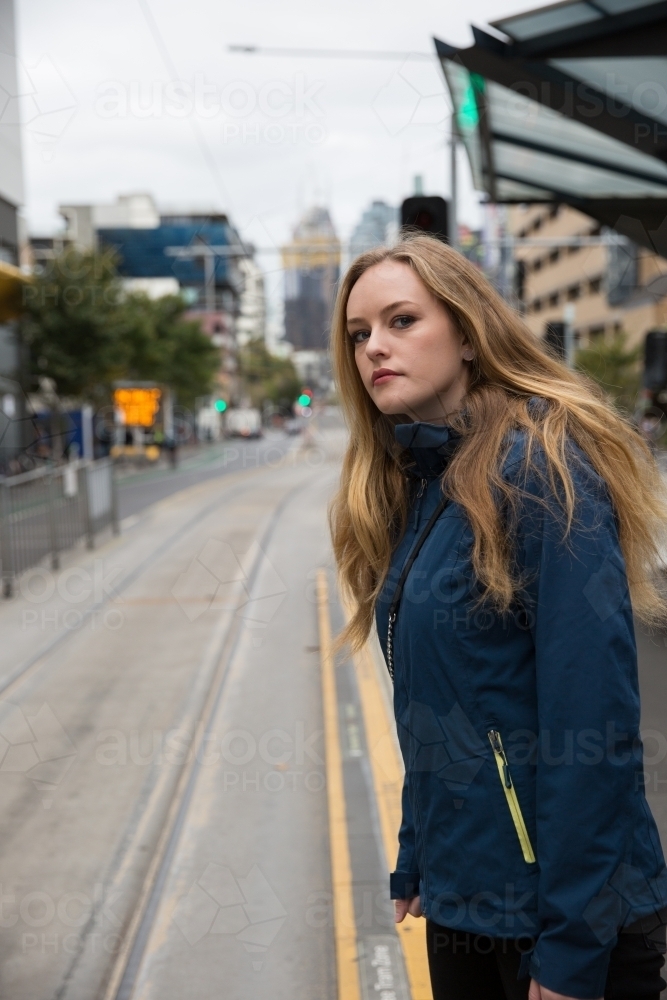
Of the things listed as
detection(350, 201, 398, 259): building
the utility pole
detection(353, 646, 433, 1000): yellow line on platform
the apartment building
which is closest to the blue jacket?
detection(353, 646, 433, 1000): yellow line on platform

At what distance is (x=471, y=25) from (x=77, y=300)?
21.7m

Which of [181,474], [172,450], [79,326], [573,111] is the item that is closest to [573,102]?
[573,111]

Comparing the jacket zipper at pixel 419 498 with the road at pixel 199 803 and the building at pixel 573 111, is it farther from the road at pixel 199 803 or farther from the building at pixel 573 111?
the building at pixel 573 111

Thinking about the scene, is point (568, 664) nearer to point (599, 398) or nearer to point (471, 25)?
point (599, 398)

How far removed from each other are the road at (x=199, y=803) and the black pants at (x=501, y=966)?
0.70 m

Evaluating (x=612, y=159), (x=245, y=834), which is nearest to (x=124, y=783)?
(x=245, y=834)

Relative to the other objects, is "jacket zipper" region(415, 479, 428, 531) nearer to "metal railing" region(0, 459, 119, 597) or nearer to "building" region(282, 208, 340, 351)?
"building" region(282, 208, 340, 351)

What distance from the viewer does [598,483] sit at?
149 centimetres

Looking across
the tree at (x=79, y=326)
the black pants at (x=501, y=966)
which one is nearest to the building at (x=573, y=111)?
the black pants at (x=501, y=966)

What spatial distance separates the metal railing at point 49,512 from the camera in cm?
964

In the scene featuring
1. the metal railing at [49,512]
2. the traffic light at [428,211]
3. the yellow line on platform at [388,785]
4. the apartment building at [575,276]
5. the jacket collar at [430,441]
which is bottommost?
the yellow line on platform at [388,785]

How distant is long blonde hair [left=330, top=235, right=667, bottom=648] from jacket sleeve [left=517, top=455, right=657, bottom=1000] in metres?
0.05

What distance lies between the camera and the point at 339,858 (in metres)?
4.06

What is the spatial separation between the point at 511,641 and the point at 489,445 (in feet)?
0.97
